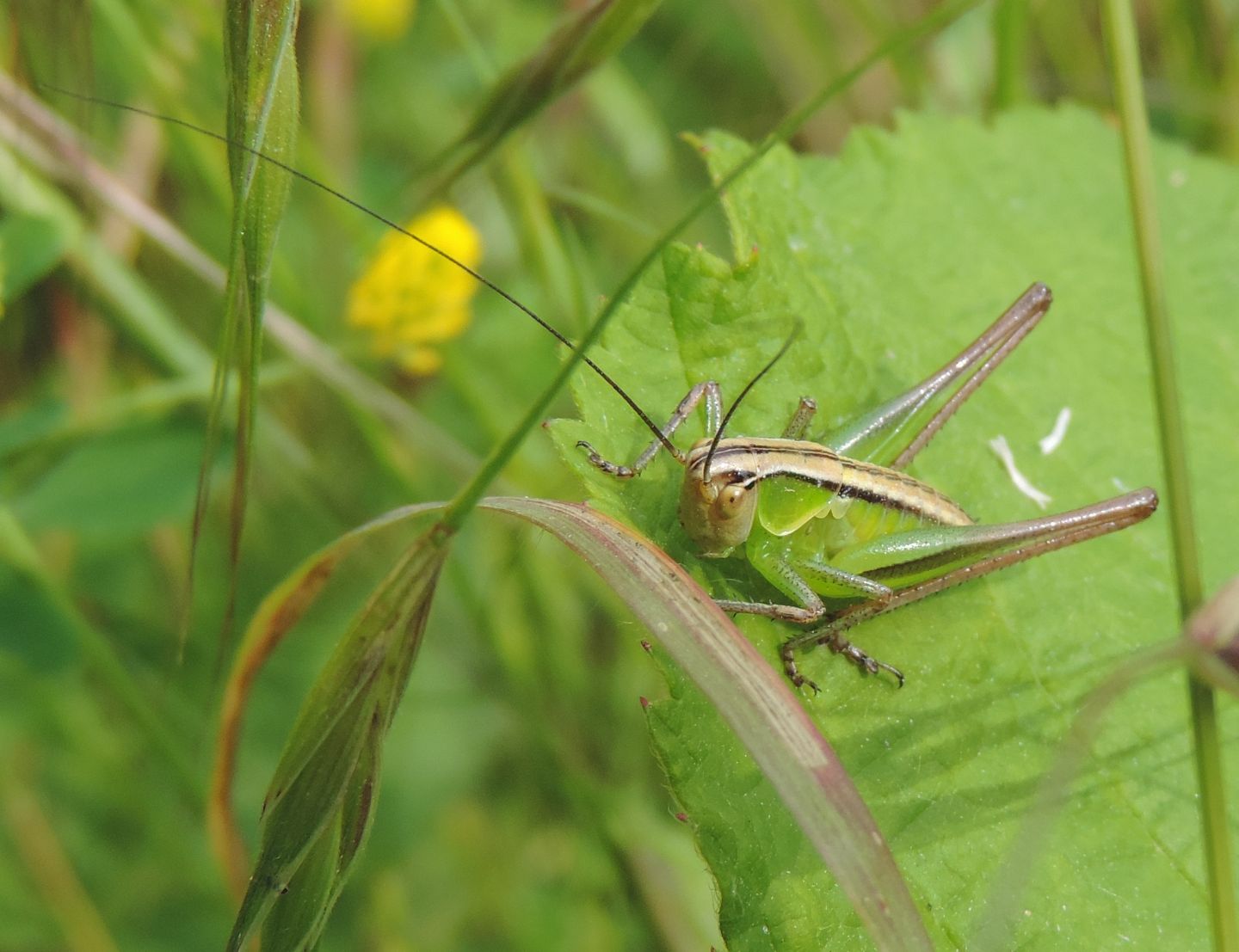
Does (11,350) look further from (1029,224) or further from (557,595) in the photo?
(1029,224)

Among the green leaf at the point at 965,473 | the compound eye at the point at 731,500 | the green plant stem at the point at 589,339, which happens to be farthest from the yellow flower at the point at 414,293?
the green plant stem at the point at 589,339

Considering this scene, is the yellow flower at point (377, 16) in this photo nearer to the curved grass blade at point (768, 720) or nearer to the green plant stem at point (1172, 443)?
the green plant stem at point (1172, 443)

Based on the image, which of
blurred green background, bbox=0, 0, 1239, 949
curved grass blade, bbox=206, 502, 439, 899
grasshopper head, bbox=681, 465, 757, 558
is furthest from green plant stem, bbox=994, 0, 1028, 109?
curved grass blade, bbox=206, 502, 439, 899

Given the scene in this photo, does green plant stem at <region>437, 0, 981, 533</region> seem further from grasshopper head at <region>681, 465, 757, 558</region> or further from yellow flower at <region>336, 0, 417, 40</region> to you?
yellow flower at <region>336, 0, 417, 40</region>

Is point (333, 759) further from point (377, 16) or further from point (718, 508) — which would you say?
point (377, 16)

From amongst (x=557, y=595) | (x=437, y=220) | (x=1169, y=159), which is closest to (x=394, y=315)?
(x=437, y=220)

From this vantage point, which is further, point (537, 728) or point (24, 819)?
point (24, 819)

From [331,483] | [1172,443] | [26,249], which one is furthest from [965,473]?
[26,249]

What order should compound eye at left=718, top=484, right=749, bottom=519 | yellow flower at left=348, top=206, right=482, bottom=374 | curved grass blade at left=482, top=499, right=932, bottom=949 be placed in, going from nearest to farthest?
curved grass blade at left=482, top=499, right=932, bottom=949
compound eye at left=718, top=484, right=749, bottom=519
yellow flower at left=348, top=206, right=482, bottom=374
